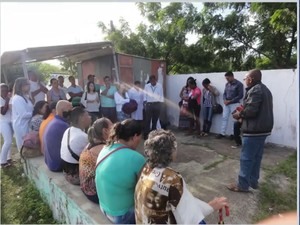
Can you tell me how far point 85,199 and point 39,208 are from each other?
4.00 ft

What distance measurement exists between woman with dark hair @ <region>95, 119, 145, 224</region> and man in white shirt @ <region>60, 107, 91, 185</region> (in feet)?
2.82

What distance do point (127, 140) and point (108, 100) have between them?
164 inches

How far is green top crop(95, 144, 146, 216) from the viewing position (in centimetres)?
182

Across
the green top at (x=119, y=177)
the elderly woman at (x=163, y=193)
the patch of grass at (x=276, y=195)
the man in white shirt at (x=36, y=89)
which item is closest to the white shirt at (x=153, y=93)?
the man in white shirt at (x=36, y=89)

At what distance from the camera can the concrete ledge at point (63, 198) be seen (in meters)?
2.31

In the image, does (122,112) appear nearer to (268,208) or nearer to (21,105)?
(21,105)

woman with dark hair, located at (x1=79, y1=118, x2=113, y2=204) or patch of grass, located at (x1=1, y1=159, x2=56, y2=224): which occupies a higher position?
woman with dark hair, located at (x1=79, y1=118, x2=113, y2=204)

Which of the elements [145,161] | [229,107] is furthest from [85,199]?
[229,107]

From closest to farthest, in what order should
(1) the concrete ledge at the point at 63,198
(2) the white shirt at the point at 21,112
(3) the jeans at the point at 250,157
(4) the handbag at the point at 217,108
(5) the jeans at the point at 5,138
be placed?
(1) the concrete ledge at the point at 63,198 < (3) the jeans at the point at 250,157 < (2) the white shirt at the point at 21,112 < (5) the jeans at the point at 5,138 < (4) the handbag at the point at 217,108

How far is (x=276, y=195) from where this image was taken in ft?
11.1

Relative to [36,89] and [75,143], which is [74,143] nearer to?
[75,143]

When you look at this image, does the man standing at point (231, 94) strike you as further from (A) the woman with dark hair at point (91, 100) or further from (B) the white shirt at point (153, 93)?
(A) the woman with dark hair at point (91, 100)

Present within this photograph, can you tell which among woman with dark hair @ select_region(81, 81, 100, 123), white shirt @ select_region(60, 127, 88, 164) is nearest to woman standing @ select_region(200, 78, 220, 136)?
woman with dark hair @ select_region(81, 81, 100, 123)

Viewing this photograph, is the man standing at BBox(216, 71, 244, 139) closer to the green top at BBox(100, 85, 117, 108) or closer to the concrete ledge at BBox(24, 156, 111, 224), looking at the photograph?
the green top at BBox(100, 85, 117, 108)
